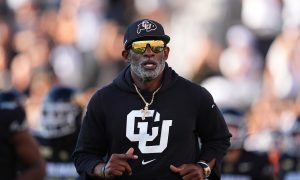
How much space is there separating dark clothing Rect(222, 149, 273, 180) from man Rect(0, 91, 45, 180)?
4.31 m

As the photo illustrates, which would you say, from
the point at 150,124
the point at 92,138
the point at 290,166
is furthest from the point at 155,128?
the point at 290,166

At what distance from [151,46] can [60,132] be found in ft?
18.1

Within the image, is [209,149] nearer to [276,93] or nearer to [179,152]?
[179,152]

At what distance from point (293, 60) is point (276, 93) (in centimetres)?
53

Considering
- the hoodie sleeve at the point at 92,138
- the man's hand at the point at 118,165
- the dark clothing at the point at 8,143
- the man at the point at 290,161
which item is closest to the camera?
the man's hand at the point at 118,165

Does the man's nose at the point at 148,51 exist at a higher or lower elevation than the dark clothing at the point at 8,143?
higher

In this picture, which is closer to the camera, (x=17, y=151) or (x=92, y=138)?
(x=92, y=138)

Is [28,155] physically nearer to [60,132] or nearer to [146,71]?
[146,71]

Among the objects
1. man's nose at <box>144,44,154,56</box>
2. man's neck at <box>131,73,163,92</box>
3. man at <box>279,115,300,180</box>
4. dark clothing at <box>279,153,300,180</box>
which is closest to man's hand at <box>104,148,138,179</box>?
man's neck at <box>131,73,163,92</box>

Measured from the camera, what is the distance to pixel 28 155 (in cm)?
875

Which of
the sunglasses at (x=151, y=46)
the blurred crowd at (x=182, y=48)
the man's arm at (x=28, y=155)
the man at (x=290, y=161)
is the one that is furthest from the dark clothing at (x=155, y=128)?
the blurred crowd at (x=182, y=48)

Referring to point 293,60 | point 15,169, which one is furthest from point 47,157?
point 293,60

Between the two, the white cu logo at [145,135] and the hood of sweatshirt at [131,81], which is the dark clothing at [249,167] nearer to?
the hood of sweatshirt at [131,81]

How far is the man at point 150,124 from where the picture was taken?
295 inches
